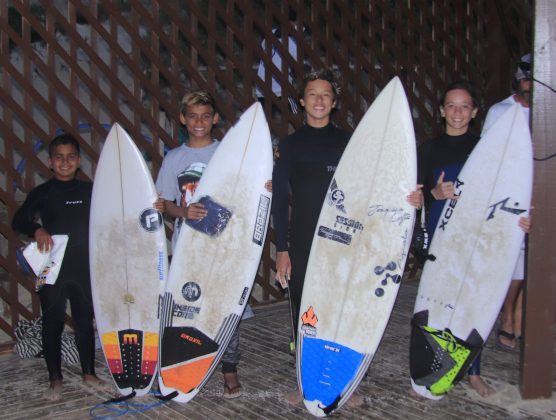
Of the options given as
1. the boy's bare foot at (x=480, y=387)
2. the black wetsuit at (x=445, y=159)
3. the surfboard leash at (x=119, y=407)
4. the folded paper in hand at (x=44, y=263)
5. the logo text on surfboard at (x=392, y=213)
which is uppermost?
the black wetsuit at (x=445, y=159)

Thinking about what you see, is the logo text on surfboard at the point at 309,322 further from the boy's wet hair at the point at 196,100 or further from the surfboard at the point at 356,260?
the boy's wet hair at the point at 196,100

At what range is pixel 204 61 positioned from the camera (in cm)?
442

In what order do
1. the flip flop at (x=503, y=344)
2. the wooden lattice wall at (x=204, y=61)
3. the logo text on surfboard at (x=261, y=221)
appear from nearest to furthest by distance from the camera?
1. the logo text on surfboard at (x=261, y=221)
2. the flip flop at (x=503, y=344)
3. the wooden lattice wall at (x=204, y=61)

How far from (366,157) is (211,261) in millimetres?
836

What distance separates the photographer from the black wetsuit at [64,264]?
A: 2953 millimetres

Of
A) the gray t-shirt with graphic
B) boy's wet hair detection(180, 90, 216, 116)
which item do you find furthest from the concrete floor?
boy's wet hair detection(180, 90, 216, 116)

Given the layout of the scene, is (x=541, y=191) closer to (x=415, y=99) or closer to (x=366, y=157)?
(x=366, y=157)

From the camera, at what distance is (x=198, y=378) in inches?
113

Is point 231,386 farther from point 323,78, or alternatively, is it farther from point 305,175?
point 323,78

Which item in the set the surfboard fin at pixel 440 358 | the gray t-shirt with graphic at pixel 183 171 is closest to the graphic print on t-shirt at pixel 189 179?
the gray t-shirt with graphic at pixel 183 171

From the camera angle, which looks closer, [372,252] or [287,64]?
[372,252]

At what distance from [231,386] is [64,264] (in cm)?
93

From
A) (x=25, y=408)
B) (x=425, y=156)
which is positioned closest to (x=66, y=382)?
(x=25, y=408)

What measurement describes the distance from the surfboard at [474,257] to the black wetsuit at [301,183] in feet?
1.82
